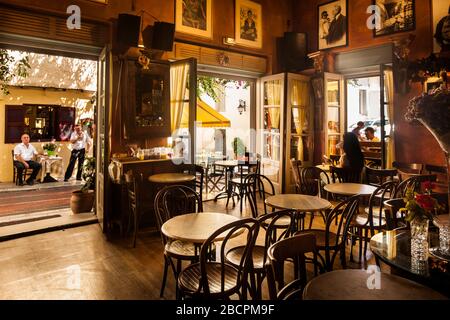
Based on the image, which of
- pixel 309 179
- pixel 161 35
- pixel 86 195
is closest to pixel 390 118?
pixel 309 179

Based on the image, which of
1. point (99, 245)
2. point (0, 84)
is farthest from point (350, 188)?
point (0, 84)

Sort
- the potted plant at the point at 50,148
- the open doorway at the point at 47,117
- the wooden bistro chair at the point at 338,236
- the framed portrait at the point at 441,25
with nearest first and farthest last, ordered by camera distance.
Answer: the wooden bistro chair at the point at 338,236 → the framed portrait at the point at 441,25 → the open doorway at the point at 47,117 → the potted plant at the point at 50,148

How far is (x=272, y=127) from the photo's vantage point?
6.39 metres

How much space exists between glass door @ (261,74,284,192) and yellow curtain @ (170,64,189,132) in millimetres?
2043

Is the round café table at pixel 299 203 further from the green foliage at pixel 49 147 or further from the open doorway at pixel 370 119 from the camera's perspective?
the green foliage at pixel 49 147

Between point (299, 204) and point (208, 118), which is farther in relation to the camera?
point (208, 118)

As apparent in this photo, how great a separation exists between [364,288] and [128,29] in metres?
4.27

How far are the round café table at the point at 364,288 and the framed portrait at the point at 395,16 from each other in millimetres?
4918

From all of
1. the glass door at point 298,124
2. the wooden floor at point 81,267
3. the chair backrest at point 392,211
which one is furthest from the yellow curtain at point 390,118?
the chair backrest at point 392,211

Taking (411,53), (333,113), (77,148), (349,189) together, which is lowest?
(349,189)

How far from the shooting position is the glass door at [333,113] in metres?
6.03

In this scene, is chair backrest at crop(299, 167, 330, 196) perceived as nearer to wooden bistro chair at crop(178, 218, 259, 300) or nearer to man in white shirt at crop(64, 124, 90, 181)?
wooden bistro chair at crop(178, 218, 259, 300)

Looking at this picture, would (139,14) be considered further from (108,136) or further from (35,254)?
(35,254)

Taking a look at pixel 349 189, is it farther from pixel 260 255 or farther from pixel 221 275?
pixel 221 275
